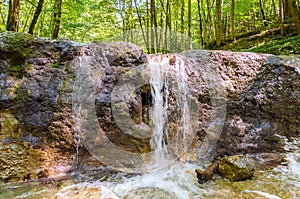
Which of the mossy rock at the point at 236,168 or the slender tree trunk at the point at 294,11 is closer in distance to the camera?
the mossy rock at the point at 236,168

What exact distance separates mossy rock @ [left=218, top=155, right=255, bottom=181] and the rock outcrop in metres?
0.74

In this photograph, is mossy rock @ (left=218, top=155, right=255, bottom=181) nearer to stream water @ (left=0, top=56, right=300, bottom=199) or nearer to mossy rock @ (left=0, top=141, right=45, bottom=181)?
stream water @ (left=0, top=56, right=300, bottom=199)

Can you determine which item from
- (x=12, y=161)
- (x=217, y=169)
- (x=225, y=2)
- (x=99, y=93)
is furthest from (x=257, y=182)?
(x=225, y=2)

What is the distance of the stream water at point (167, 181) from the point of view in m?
2.79

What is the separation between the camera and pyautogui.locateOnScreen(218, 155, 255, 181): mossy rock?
3105 millimetres

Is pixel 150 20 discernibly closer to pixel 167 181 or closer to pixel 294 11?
pixel 294 11

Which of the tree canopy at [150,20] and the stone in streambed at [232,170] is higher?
the tree canopy at [150,20]

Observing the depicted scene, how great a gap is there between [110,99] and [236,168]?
83.2 inches

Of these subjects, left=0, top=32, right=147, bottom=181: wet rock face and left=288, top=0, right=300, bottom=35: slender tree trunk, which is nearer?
left=0, top=32, right=147, bottom=181: wet rock face

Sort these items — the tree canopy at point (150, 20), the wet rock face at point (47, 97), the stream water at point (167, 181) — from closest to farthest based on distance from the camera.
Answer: the stream water at point (167, 181) < the wet rock face at point (47, 97) < the tree canopy at point (150, 20)

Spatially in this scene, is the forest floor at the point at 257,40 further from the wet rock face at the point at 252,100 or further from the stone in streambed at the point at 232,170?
the stone in streambed at the point at 232,170

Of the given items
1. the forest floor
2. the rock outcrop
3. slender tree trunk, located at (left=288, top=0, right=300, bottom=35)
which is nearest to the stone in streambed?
the rock outcrop

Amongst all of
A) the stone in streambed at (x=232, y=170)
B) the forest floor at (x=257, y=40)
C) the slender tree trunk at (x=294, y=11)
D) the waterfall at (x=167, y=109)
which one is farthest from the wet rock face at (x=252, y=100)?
the slender tree trunk at (x=294, y=11)

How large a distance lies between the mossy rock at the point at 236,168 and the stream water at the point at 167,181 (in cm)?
9
